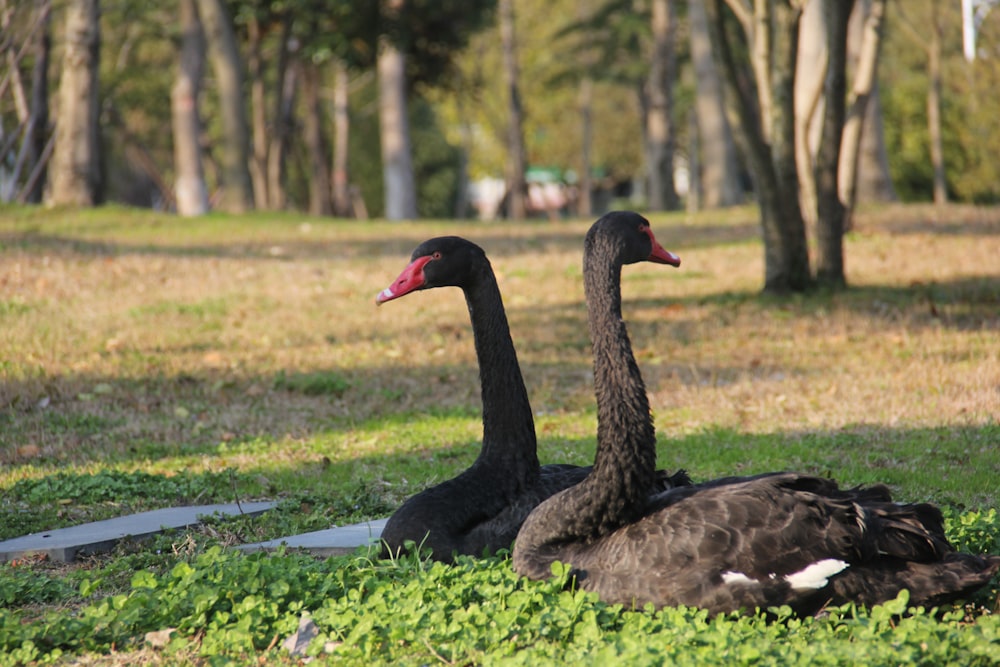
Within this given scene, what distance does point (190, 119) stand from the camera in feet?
78.4

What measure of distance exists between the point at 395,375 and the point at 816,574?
5887 mm

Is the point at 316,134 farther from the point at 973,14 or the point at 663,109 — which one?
the point at 973,14

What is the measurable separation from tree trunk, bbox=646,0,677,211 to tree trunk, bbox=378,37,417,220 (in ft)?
21.8

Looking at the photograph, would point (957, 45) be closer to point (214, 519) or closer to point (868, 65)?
point (868, 65)

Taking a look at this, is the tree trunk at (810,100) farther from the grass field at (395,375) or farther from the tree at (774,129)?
the grass field at (395,375)

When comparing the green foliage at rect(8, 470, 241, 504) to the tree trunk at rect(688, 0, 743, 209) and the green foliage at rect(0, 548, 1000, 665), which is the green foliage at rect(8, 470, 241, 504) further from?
the tree trunk at rect(688, 0, 743, 209)

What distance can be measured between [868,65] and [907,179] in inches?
984

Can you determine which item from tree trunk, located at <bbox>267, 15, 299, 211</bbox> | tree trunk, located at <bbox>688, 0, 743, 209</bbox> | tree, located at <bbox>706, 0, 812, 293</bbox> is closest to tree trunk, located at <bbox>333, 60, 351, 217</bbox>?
tree trunk, located at <bbox>267, 15, 299, 211</bbox>

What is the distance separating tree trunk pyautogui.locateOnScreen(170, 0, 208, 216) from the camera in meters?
23.9

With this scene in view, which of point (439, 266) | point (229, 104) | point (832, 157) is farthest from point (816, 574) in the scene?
point (229, 104)

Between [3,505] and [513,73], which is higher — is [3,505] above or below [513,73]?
below

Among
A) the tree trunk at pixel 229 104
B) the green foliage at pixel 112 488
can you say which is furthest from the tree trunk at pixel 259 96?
the green foliage at pixel 112 488

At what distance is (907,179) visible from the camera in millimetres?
36188

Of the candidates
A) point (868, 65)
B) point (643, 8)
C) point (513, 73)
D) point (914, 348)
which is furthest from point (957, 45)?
point (914, 348)
